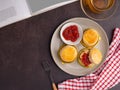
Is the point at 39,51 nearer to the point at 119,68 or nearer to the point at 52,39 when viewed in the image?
the point at 52,39

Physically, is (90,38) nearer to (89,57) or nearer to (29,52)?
(89,57)

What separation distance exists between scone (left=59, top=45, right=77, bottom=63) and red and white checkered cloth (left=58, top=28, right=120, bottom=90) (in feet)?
0.18

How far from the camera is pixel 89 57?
0.69m

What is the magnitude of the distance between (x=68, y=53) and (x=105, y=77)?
0.38 feet

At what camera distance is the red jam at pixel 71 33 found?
686 millimetres

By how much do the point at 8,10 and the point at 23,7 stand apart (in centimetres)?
4

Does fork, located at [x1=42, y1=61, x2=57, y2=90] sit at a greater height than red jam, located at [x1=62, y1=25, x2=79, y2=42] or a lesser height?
lesser

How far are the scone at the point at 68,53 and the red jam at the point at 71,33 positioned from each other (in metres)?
0.02

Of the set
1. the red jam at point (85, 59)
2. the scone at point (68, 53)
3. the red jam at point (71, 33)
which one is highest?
the red jam at point (71, 33)

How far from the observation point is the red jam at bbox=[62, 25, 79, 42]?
2.25ft

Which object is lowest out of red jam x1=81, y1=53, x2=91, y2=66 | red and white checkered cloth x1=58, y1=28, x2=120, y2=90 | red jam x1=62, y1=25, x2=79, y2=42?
red and white checkered cloth x1=58, y1=28, x2=120, y2=90

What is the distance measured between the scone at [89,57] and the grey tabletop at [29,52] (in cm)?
5

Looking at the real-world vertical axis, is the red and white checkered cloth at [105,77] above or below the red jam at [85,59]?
below

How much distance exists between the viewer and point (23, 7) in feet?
2.25
